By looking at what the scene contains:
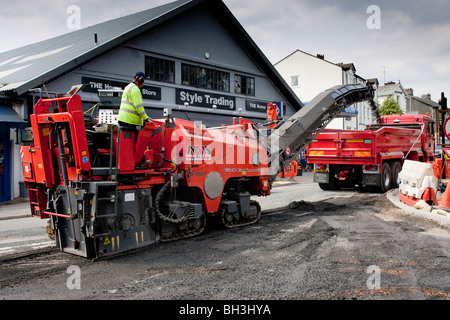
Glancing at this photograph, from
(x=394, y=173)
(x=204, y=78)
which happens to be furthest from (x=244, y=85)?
(x=394, y=173)

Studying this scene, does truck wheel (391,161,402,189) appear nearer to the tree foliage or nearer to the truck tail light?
the truck tail light

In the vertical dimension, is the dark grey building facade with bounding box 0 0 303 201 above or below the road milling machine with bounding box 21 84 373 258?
above

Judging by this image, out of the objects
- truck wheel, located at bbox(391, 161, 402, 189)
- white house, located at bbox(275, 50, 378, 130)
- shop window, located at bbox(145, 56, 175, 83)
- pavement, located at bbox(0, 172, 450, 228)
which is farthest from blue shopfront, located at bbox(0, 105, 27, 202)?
white house, located at bbox(275, 50, 378, 130)

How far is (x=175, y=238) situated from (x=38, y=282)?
2.49 metres

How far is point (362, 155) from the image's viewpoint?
13.3m

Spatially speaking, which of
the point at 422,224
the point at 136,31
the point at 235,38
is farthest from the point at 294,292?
the point at 235,38

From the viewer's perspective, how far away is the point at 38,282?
497 cm

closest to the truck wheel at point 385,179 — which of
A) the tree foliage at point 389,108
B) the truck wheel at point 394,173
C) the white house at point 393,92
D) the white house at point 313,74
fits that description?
the truck wheel at point 394,173

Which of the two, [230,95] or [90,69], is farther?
[230,95]

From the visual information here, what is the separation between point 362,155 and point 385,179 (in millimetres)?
1271

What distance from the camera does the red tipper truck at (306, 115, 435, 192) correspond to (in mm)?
13281

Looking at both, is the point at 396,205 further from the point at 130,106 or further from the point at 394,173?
the point at 130,106
